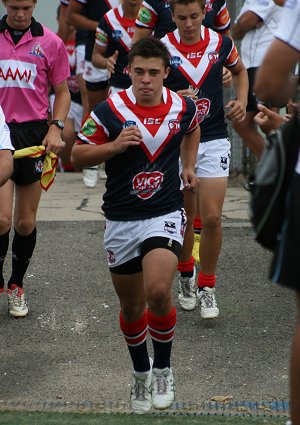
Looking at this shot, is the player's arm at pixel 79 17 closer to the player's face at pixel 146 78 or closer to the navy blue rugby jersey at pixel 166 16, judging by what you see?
the navy blue rugby jersey at pixel 166 16

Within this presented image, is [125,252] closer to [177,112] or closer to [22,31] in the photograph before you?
[177,112]

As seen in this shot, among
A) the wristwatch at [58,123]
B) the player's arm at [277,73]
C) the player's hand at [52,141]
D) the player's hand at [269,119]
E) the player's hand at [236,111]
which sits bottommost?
the player's hand at [52,141]

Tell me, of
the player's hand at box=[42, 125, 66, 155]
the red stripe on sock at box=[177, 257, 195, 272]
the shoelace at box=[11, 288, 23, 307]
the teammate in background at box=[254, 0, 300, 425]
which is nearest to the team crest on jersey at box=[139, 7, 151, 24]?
the player's hand at box=[42, 125, 66, 155]

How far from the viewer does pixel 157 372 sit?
17.8 feet

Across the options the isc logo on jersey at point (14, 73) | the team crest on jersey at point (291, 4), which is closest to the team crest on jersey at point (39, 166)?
the isc logo on jersey at point (14, 73)

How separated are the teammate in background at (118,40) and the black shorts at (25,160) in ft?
7.26

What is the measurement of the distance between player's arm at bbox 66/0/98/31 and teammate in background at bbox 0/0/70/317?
12.0 feet

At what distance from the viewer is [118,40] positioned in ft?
30.2

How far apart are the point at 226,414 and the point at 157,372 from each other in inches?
16.2

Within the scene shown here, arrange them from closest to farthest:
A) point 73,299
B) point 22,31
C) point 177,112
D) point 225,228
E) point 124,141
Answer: point 124,141 < point 177,112 < point 22,31 < point 73,299 < point 225,228

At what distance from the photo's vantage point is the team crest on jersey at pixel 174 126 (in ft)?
18.1

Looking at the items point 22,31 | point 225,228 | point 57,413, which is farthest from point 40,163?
point 225,228

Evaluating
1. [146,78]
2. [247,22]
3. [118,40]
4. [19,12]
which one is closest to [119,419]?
[146,78]

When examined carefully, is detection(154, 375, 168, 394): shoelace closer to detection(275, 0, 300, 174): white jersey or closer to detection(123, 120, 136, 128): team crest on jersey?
detection(123, 120, 136, 128): team crest on jersey
